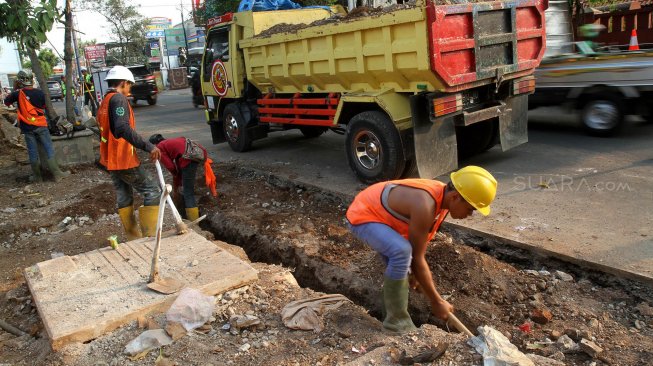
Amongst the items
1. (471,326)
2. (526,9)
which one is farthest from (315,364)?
(526,9)

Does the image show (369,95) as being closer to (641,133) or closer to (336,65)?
(336,65)

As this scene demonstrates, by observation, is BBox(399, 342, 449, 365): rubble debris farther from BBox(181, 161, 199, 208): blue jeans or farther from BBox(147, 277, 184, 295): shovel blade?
BBox(181, 161, 199, 208): blue jeans

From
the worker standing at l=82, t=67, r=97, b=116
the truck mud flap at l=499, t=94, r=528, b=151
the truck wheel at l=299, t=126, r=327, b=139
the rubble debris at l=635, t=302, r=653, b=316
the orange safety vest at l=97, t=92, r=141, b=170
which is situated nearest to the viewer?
the rubble debris at l=635, t=302, r=653, b=316

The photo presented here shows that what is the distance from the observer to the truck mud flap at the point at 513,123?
702cm

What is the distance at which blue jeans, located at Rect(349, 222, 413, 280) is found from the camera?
3.05 meters

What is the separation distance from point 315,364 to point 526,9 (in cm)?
568

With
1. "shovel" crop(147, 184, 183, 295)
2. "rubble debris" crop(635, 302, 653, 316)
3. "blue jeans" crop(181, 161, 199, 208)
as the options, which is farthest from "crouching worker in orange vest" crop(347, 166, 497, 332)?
"blue jeans" crop(181, 161, 199, 208)

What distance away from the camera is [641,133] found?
8.20 m

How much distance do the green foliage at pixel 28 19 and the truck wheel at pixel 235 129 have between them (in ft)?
10.3

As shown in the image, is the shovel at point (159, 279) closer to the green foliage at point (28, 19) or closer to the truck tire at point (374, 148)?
the truck tire at point (374, 148)

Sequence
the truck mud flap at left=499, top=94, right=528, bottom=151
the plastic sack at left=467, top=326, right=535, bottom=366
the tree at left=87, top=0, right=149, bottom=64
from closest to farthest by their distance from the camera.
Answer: the plastic sack at left=467, top=326, right=535, bottom=366 → the truck mud flap at left=499, top=94, right=528, bottom=151 → the tree at left=87, top=0, right=149, bottom=64

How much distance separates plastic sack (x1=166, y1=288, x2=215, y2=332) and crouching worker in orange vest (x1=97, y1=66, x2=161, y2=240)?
5.53 ft

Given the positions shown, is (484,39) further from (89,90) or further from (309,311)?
(89,90)

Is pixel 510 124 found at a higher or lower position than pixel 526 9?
lower
